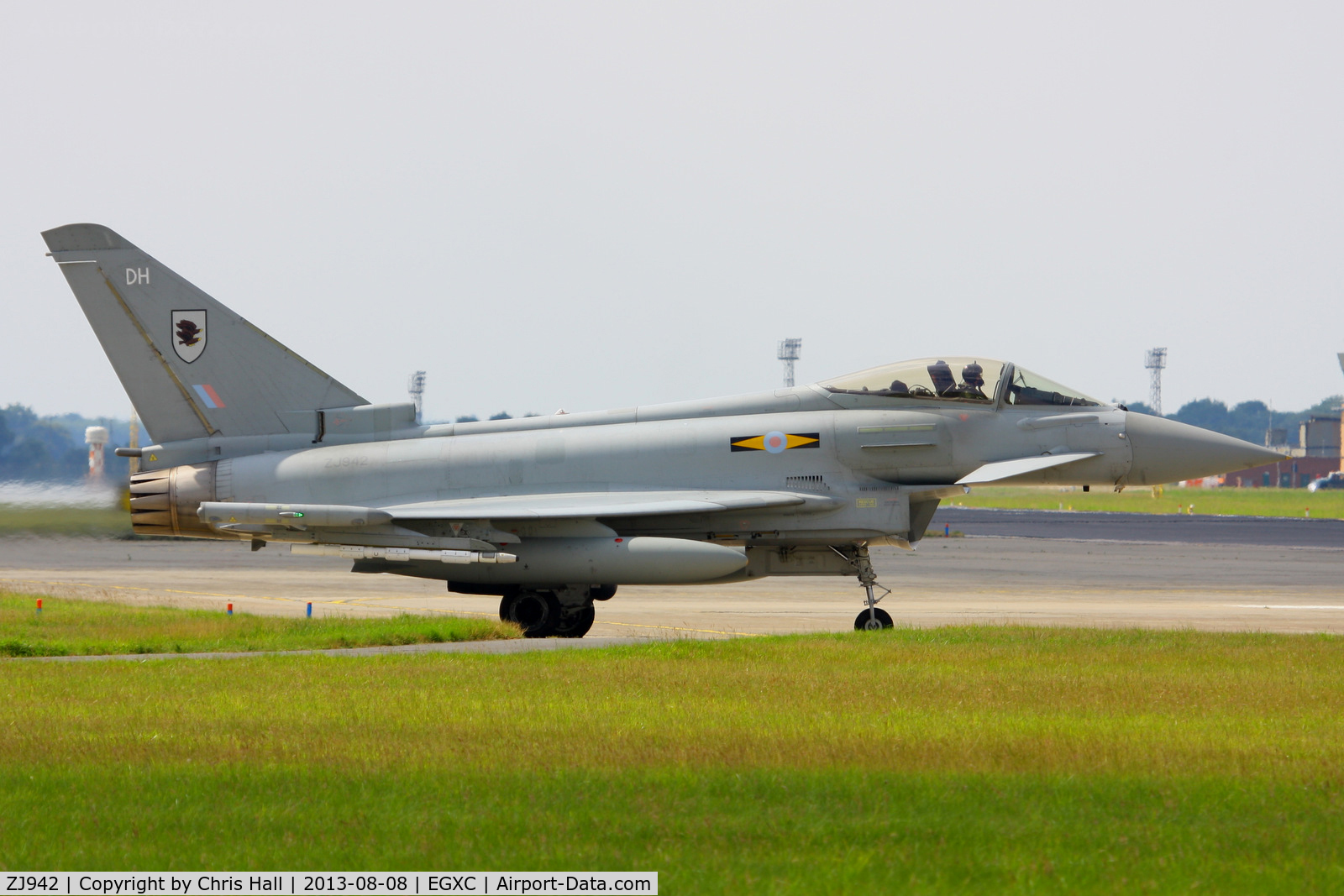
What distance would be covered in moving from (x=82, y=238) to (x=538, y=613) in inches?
307

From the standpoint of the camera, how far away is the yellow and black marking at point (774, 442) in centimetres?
1609

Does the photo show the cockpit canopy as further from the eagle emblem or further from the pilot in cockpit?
the eagle emblem

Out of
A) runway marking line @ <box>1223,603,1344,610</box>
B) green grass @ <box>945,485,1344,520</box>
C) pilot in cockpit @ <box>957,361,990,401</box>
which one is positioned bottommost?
runway marking line @ <box>1223,603,1344,610</box>

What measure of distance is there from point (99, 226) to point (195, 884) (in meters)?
14.3

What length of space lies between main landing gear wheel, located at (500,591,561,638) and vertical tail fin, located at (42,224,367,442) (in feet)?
12.4

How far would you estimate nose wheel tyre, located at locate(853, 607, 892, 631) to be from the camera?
1572 centimetres

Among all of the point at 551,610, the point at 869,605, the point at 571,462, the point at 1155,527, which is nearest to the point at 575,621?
the point at 551,610

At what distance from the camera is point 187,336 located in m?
17.1

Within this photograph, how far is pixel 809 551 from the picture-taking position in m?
16.5

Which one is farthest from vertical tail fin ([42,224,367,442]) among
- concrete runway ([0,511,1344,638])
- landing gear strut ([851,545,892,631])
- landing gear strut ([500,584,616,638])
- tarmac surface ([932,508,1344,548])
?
tarmac surface ([932,508,1344,548])

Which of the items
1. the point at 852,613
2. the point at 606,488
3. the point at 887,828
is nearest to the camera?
the point at 887,828

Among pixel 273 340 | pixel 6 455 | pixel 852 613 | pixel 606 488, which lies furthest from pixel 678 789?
pixel 6 455

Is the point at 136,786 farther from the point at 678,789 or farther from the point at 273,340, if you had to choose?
the point at 273,340

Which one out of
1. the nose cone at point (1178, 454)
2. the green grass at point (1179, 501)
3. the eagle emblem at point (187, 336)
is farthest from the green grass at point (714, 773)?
the green grass at point (1179, 501)
